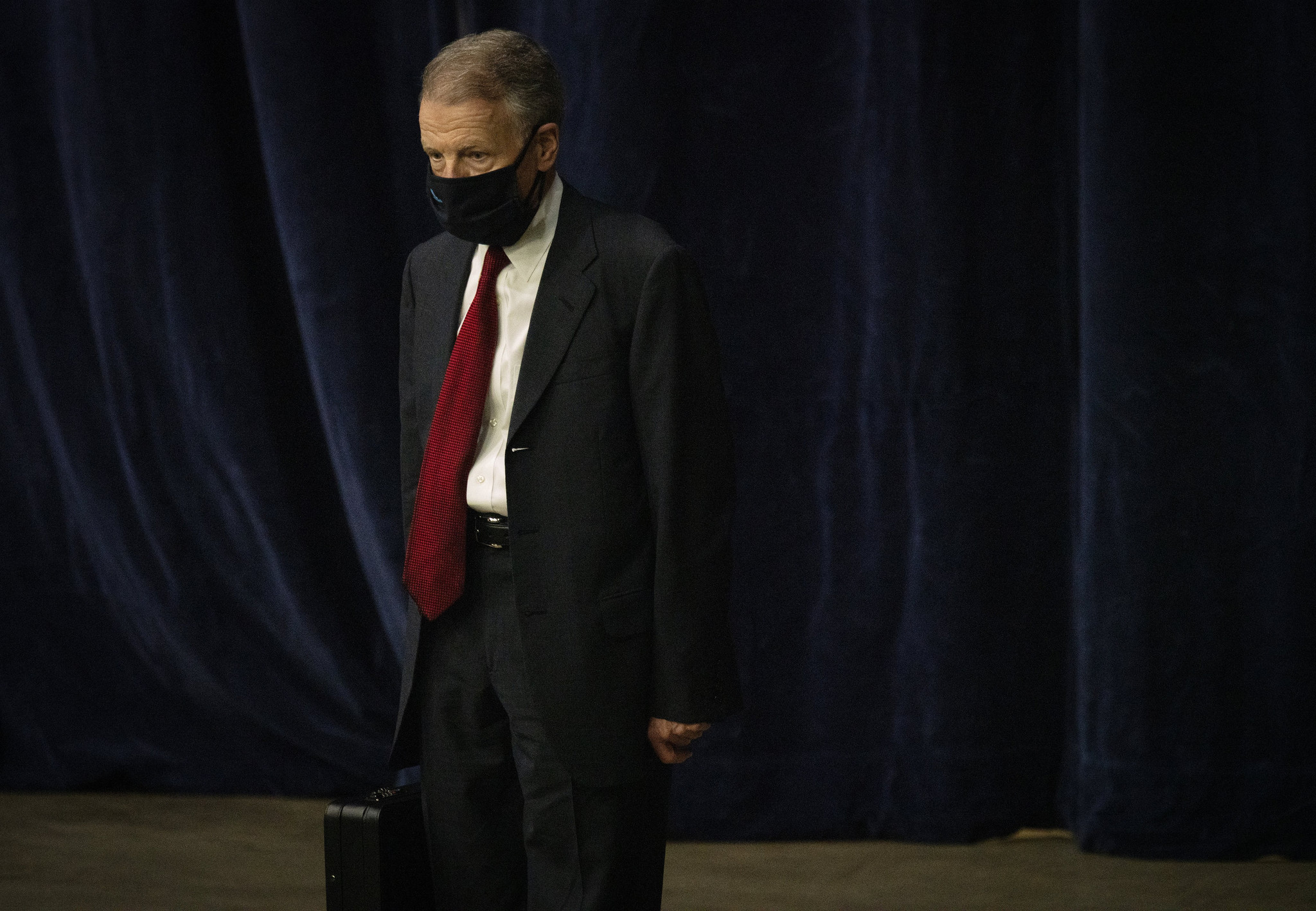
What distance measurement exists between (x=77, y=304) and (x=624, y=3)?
1470 millimetres

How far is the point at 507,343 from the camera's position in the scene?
1.55 metres

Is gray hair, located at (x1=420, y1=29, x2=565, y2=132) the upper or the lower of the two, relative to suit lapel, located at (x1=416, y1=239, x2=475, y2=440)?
upper

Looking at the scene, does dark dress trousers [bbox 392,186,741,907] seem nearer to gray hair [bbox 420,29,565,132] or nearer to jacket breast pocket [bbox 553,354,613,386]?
jacket breast pocket [bbox 553,354,613,386]

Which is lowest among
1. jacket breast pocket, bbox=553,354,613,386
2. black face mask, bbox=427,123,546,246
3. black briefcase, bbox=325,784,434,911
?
black briefcase, bbox=325,784,434,911

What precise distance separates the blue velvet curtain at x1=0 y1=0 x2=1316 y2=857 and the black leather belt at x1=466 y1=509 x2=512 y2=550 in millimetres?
1272

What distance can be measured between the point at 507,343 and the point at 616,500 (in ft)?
0.74

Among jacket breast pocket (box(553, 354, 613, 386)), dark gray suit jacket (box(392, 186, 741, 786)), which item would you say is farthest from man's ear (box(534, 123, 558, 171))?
jacket breast pocket (box(553, 354, 613, 386))

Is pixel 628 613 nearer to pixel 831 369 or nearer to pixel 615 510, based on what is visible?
pixel 615 510

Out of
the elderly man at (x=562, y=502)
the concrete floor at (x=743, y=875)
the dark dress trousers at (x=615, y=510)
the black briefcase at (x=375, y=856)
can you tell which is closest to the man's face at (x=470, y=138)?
the elderly man at (x=562, y=502)

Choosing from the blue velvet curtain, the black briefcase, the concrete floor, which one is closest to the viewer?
the black briefcase

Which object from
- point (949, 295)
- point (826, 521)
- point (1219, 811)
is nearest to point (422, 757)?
point (826, 521)

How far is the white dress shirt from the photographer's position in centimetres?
154

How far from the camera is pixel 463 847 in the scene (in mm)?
1587

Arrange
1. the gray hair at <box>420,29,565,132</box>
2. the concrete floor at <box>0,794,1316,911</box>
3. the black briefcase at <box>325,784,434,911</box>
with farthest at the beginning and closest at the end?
the concrete floor at <box>0,794,1316,911</box> → the black briefcase at <box>325,784,434,911</box> → the gray hair at <box>420,29,565,132</box>
